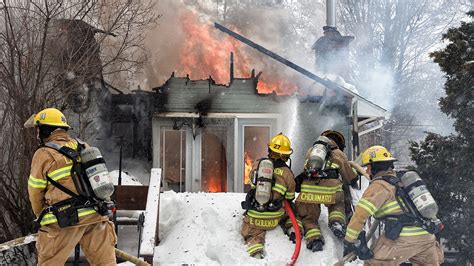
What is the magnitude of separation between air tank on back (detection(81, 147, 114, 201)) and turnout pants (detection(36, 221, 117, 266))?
0.44m

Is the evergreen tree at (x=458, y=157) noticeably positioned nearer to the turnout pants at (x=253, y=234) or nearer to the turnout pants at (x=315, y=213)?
the turnout pants at (x=315, y=213)

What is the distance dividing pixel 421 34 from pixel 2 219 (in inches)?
856

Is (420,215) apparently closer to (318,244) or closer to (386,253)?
(386,253)

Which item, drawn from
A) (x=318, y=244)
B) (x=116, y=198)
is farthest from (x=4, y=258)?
(x=318, y=244)

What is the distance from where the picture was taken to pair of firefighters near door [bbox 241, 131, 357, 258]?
6.73m

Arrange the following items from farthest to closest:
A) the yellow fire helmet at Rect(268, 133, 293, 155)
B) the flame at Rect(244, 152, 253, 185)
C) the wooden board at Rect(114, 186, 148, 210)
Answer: the flame at Rect(244, 152, 253, 185)
the wooden board at Rect(114, 186, 148, 210)
the yellow fire helmet at Rect(268, 133, 293, 155)

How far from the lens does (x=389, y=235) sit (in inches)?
Result: 211

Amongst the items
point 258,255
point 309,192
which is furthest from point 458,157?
point 258,255

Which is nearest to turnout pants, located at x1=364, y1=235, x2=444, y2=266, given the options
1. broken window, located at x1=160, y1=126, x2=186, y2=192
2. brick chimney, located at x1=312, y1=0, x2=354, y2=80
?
broken window, located at x1=160, y1=126, x2=186, y2=192

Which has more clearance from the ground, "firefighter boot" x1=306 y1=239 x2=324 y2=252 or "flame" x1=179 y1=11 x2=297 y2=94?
"flame" x1=179 y1=11 x2=297 y2=94

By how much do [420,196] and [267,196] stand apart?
2.12 meters

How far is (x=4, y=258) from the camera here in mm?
7297

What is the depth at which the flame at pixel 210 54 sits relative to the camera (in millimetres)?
14781

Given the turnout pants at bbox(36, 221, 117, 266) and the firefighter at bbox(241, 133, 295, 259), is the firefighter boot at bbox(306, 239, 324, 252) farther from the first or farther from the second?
the turnout pants at bbox(36, 221, 117, 266)
